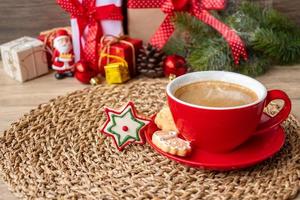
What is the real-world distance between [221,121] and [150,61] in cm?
33

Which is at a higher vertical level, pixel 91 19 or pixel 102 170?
pixel 91 19

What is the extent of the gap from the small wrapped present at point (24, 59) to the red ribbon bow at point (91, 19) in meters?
0.08

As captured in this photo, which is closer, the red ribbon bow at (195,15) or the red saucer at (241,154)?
the red saucer at (241,154)

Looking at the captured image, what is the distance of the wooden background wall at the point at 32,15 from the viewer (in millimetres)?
933

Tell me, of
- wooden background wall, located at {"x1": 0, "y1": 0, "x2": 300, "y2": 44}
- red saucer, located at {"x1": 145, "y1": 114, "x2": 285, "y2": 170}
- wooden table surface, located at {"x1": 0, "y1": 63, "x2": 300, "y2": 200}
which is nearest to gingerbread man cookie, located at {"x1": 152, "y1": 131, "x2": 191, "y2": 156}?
red saucer, located at {"x1": 145, "y1": 114, "x2": 285, "y2": 170}

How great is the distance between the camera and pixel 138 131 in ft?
2.02

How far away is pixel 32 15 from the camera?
952mm

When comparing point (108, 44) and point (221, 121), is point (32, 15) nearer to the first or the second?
point (108, 44)

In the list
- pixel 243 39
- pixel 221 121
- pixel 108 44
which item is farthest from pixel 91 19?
pixel 221 121

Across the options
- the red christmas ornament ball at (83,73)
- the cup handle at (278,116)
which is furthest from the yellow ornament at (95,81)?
the cup handle at (278,116)

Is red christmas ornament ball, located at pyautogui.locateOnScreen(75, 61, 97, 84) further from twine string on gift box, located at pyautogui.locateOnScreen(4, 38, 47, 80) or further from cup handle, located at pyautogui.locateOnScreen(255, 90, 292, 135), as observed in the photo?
cup handle, located at pyautogui.locateOnScreen(255, 90, 292, 135)

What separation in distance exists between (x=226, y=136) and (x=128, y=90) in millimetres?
281

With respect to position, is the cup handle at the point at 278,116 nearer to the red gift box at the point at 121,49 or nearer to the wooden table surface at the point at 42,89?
the wooden table surface at the point at 42,89

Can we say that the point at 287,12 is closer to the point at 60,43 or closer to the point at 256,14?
the point at 256,14
